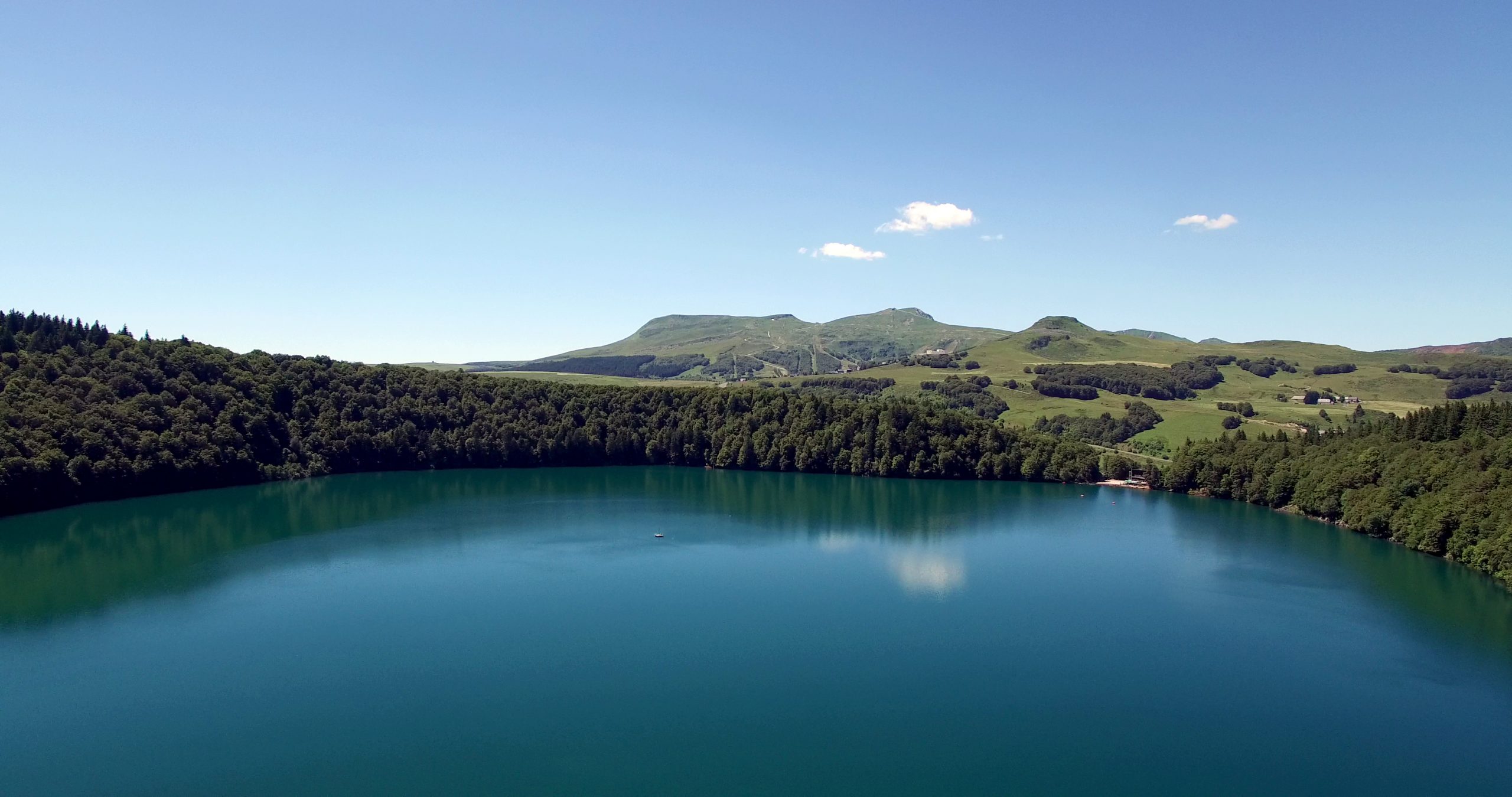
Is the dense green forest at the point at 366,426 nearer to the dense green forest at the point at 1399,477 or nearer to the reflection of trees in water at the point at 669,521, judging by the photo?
the reflection of trees in water at the point at 669,521

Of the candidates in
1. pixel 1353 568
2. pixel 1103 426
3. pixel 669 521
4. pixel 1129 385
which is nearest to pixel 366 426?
pixel 669 521

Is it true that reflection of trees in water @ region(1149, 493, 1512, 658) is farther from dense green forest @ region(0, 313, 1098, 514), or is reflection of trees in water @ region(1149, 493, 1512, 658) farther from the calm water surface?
dense green forest @ region(0, 313, 1098, 514)

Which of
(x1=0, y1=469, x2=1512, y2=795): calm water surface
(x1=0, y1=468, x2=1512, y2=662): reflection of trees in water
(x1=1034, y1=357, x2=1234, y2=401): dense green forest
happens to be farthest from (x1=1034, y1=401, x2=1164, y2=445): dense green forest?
(x1=0, y1=469, x2=1512, y2=795): calm water surface

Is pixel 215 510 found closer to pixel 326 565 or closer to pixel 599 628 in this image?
pixel 326 565

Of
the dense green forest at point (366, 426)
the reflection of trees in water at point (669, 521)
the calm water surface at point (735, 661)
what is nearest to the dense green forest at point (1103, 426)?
the dense green forest at point (366, 426)

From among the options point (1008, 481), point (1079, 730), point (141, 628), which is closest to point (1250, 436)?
point (1008, 481)

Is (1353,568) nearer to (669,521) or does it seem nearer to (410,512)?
(669,521)
